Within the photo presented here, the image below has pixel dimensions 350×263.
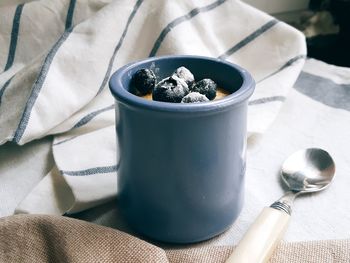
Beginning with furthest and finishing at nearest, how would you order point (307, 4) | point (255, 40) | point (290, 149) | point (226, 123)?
point (307, 4) < point (255, 40) < point (290, 149) < point (226, 123)

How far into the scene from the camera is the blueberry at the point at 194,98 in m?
0.26

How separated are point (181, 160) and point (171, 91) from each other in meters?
0.04

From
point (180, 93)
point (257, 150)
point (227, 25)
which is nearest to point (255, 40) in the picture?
point (227, 25)

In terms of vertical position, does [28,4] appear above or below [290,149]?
above

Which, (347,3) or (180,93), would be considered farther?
(347,3)

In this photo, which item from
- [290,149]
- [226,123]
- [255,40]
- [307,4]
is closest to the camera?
[226,123]

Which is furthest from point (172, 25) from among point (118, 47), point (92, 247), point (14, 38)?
point (92, 247)

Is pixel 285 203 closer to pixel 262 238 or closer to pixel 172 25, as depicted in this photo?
pixel 262 238

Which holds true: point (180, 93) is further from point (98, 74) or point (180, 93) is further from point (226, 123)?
point (98, 74)

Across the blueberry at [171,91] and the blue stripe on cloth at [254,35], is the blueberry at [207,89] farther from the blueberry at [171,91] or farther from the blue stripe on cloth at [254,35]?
the blue stripe on cloth at [254,35]

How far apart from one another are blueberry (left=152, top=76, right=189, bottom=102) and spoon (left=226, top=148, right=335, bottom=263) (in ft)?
0.30

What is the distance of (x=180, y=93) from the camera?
0.27 meters

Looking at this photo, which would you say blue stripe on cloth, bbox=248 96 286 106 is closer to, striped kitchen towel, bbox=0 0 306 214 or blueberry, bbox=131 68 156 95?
striped kitchen towel, bbox=0 0 306 214

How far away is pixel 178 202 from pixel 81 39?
24 centimetres
